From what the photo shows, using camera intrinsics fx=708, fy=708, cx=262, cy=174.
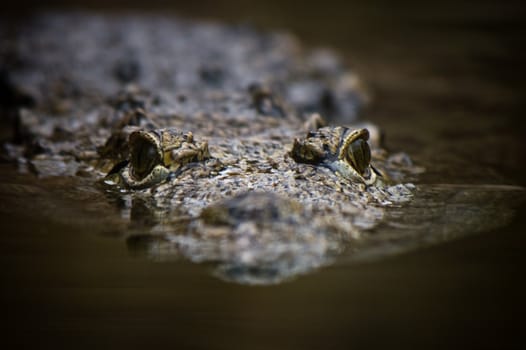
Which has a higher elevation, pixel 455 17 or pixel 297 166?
pixel 455 17

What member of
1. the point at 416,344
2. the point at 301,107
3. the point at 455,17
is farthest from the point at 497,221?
the point at 455,17

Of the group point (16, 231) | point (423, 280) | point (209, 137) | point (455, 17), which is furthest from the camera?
point (455, 17)

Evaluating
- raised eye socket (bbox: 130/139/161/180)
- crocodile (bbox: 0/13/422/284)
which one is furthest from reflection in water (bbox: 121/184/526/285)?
raised eye socket (bbox: 130/139/161/180)

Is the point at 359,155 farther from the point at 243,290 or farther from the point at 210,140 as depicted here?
the point at 243,290

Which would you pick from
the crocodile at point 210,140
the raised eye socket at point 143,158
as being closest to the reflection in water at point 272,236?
the crocodile at point 210,140

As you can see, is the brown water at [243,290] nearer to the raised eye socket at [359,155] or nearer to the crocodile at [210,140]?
the crocodile at [210,140]

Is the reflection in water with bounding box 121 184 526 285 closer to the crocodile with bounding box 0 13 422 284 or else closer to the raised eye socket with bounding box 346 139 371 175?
the crocodile with bounding box 0 13 422 284

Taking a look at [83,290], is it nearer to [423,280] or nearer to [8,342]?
[8,342]
